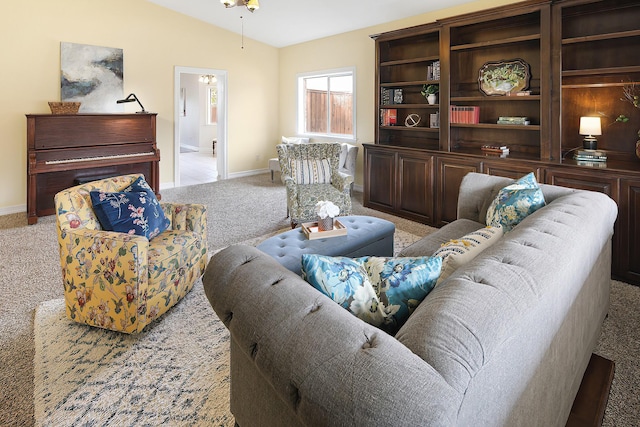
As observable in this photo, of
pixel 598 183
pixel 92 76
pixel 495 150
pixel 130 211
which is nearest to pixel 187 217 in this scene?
pixel 130 211

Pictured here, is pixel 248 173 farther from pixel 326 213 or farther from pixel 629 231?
pixel 629 231

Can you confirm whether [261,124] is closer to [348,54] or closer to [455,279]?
[348,54]

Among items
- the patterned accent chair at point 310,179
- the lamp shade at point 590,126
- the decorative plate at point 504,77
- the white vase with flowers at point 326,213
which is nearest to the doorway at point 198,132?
the patterned accent chair at point 310,179

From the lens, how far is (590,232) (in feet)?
5.64

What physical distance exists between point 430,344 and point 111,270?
79.5 inches

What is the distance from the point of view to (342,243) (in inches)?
109

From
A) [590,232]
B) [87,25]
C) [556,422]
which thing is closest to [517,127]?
[590,232]

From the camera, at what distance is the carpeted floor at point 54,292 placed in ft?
6.15

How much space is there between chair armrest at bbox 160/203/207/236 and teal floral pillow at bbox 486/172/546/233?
6.84 ft

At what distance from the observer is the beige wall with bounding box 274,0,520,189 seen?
Answer: 6062 mm

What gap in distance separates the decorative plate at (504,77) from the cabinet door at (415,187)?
1008 millimetres

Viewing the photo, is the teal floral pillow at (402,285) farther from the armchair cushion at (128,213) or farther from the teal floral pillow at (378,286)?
the armchair cushion at (128,213)

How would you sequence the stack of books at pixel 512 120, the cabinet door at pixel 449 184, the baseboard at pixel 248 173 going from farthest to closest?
the baseboard at pixel 248 173 < the cabinet door at pixel 449 184 < the stack of books at pixel 512 120

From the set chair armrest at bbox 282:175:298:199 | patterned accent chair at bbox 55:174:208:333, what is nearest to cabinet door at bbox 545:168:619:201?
chair armrest at bbox 282:175:298:199
